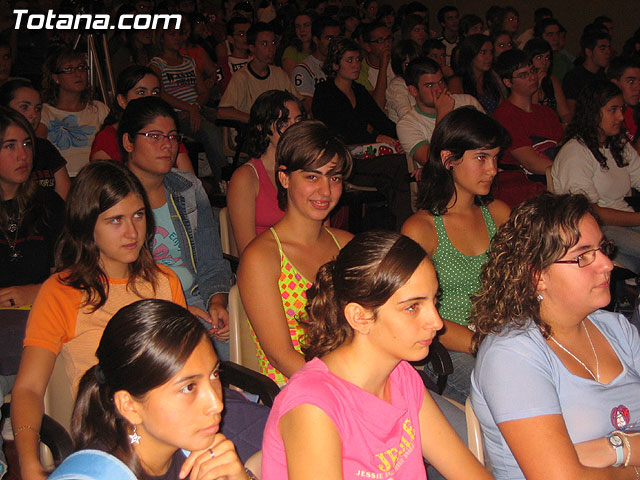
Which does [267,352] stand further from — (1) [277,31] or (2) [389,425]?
(1) [277,31]

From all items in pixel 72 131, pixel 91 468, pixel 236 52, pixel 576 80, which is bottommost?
pixel 91 468

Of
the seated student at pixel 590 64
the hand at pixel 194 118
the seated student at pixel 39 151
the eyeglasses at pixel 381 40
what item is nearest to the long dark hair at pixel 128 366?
the seated student at pixel 39 151

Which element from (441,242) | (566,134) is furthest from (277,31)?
(441,242)

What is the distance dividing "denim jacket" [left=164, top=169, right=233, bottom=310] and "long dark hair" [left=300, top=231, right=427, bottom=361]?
118 centimetres

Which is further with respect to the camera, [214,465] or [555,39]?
[555,39]

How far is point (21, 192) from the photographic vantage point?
2.52 m

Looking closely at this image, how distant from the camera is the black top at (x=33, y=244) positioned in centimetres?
244

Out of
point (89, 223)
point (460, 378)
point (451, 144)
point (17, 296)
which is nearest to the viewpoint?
point (89, 223)

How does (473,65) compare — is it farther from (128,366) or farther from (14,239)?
(128,366)

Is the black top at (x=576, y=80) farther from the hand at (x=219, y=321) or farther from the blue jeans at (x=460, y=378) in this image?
the hand at (x=219, y=321)

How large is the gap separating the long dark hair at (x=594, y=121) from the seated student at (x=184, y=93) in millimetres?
2821

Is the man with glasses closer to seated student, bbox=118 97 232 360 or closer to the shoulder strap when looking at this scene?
seated student, bbox=118 97 232 360

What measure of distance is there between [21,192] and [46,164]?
23.8 inches

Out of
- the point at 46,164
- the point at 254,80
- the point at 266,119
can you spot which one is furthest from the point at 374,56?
the point at 46,164
